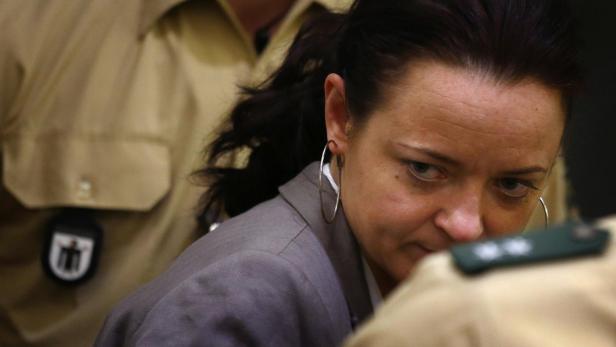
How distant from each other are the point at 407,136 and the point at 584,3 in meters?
2.18

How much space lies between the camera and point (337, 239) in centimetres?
162

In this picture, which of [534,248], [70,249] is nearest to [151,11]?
[70,249]

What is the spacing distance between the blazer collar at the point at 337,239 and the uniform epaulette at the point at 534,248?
753 mm

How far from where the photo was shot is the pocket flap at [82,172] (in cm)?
232

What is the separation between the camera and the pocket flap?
7.60ft

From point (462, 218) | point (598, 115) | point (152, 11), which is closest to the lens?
point (462, 218)

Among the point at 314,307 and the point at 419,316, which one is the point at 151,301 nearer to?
the point at 314,307

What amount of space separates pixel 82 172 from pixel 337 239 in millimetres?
906

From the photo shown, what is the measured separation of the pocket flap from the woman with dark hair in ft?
2.28

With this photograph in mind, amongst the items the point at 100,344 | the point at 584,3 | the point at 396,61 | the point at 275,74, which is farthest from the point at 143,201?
the point at 584,3

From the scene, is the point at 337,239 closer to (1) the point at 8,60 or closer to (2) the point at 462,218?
(2) the point at 462,218

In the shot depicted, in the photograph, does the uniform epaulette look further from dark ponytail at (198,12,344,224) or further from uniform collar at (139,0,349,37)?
uniform collar at (139,0,349,37)

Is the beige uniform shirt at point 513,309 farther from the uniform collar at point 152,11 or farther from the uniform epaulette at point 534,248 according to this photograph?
the uniform collar at point 152,11

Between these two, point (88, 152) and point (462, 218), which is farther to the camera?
point (88, 152)
